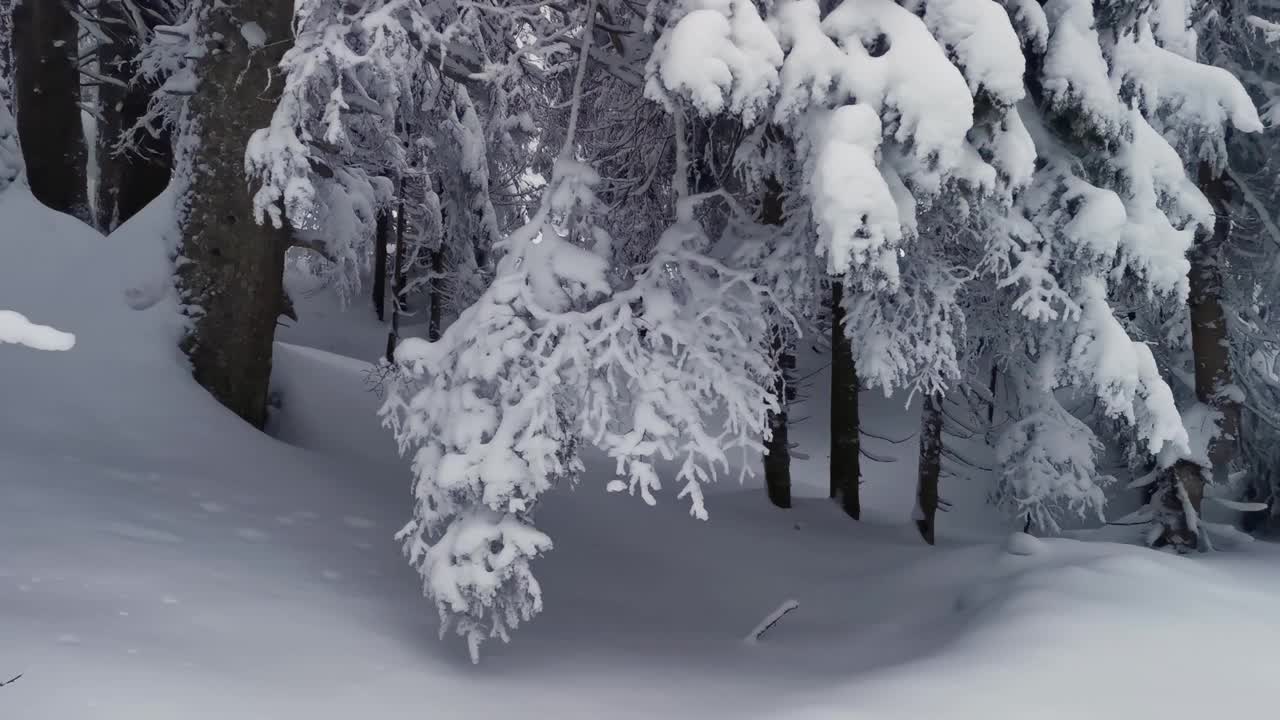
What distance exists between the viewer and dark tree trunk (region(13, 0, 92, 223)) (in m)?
9.38

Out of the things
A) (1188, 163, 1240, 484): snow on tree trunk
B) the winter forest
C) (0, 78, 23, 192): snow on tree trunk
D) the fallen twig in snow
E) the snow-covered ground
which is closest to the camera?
the snow-covered ground

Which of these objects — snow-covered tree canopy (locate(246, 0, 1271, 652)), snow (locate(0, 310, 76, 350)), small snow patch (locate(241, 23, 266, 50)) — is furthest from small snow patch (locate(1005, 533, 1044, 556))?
snow (locate(0, 310, 76, 350))

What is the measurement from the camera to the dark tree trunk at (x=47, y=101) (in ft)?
30.8

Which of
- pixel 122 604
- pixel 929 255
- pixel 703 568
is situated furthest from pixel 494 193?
pixel 122 604

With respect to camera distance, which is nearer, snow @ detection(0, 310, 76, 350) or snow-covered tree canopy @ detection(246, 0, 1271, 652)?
snow @ detection(0, 310, 76, 350)

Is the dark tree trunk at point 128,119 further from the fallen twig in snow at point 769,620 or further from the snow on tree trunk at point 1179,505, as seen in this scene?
the snow on tree trunk at point 1179,505

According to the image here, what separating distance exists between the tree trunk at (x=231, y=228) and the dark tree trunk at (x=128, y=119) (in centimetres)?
361

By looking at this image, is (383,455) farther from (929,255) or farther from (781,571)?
(929,255)

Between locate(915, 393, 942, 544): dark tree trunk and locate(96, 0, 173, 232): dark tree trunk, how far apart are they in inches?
356

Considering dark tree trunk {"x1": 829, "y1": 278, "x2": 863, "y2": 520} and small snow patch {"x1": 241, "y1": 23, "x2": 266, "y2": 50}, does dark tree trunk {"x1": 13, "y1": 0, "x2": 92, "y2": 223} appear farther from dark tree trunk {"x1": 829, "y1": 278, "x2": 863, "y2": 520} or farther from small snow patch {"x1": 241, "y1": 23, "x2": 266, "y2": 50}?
dark tree trunk {"x1": 829, "y1": 278, "x2": 863, "y2": 520}

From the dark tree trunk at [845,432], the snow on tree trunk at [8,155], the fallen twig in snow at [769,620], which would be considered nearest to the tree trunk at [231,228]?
the snow on tree trunk at [8,155]

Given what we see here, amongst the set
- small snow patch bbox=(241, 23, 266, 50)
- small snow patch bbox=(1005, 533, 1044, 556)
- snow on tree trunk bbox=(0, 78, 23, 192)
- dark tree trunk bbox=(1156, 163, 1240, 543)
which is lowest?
small snow patch bbox=(1005, 533, 1044, 556)

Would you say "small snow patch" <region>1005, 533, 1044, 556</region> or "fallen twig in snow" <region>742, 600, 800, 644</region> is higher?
"small snow patch" <region>1005, 533, 1044, 556</region>

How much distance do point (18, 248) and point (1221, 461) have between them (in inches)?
437
